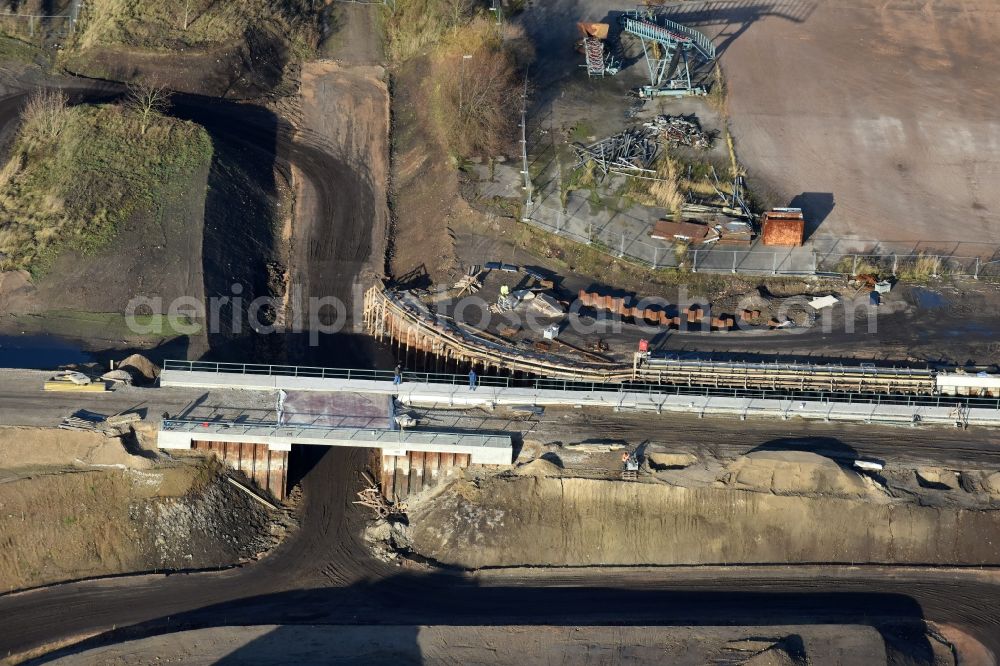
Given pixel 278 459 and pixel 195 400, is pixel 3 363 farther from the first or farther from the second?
pixel 278 459

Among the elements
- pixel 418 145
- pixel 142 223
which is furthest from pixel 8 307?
pixel 418 145

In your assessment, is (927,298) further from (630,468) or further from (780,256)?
(630,468)

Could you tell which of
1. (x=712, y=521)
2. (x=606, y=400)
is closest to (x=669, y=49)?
(x=606, y=400)

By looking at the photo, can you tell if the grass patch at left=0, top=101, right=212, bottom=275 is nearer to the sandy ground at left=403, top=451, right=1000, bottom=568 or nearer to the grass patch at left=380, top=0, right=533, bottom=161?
the grass patch at left=380, top=0, right=533, bottom=161

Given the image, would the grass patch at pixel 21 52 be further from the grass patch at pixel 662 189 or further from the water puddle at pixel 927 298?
the water puddle at pixel 927 298

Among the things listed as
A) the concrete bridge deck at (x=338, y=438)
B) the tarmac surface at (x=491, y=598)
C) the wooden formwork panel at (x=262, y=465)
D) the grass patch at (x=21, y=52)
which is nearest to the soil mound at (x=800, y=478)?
the tarmac surface at (x=491, y=598)

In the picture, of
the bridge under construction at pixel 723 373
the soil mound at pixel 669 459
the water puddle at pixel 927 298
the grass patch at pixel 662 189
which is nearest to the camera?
the soil mound at pixel 669 459

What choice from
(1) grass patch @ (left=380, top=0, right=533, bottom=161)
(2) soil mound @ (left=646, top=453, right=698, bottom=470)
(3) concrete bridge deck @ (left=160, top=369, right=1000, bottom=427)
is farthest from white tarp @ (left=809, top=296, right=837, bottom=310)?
(1) grass patch @ (left=380, top=0, right=533, bottom=161)

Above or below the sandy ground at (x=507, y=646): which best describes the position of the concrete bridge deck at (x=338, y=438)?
above
